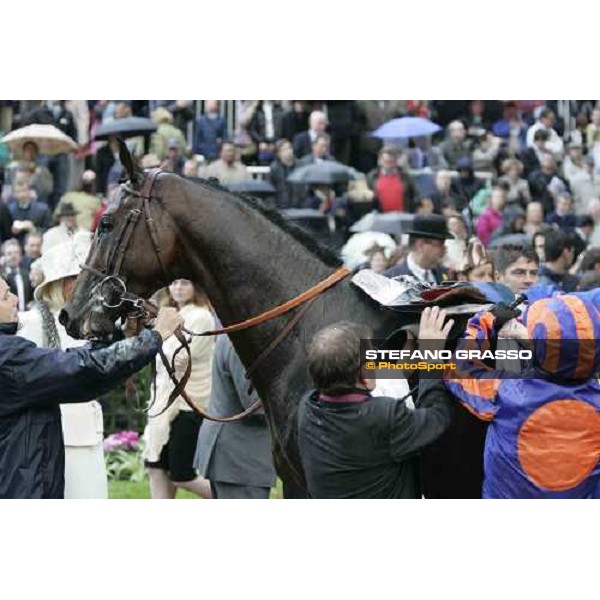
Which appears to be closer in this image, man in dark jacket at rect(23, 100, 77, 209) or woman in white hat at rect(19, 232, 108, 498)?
woman in white hat at rect(19, 232, 108, 498)

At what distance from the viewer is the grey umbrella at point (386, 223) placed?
1316 cm

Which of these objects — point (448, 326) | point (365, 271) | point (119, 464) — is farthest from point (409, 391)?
point (119, 464)

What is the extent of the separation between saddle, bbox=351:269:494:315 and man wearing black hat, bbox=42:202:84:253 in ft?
19.2

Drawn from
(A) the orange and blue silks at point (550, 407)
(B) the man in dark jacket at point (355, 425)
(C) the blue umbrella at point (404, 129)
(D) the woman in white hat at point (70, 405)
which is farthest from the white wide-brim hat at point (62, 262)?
(C) the blue umbrella at point (404, 129)

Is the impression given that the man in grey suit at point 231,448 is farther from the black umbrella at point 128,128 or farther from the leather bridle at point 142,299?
the black umbrella at point 128,128

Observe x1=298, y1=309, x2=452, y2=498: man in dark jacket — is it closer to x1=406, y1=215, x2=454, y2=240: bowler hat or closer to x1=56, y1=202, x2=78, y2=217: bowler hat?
x1=406, y1=215, x2=454, y2=240: bowler hat

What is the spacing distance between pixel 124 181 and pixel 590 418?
2438 mm

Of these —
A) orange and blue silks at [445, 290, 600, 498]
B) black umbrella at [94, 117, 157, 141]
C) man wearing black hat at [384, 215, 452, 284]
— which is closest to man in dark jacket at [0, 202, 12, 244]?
black umbrella at [94, 117, 157, 141]

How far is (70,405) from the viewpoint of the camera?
6.54 metres

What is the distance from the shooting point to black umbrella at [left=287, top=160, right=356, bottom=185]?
14.3m

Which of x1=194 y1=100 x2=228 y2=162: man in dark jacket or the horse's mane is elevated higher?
the horse's mane

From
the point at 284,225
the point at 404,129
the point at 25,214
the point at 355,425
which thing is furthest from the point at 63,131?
the point at 355,425

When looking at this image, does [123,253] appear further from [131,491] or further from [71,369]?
[131,491]

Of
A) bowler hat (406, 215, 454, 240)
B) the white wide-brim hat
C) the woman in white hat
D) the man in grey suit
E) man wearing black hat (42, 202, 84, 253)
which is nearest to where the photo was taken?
the woman in white hat
